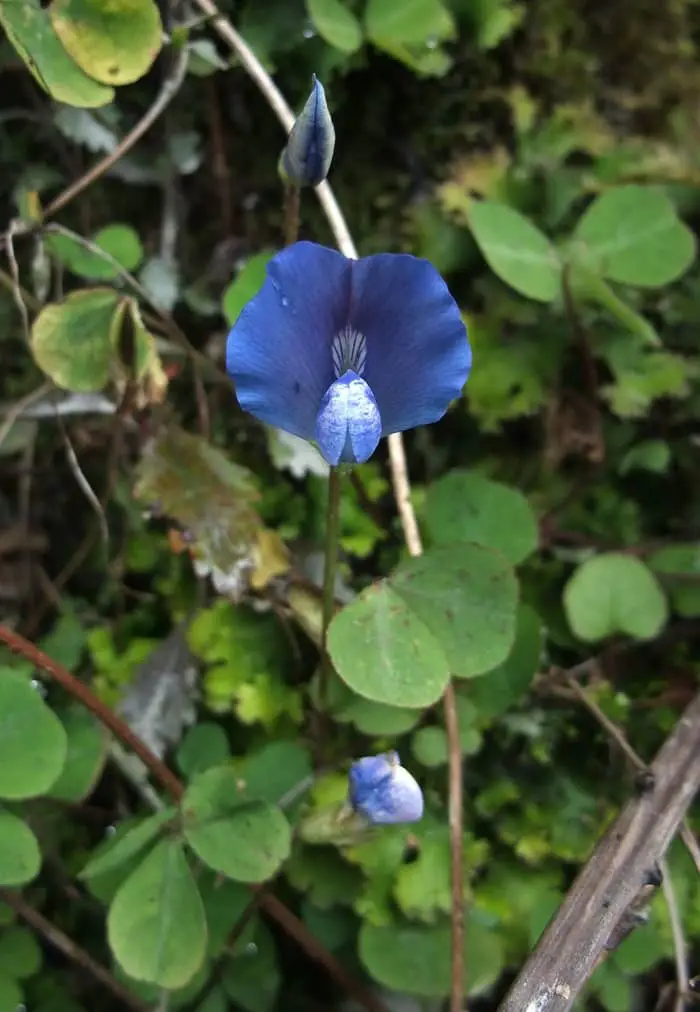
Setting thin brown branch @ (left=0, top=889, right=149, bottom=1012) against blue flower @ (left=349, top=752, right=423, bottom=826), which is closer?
blue flower @ (left=349, top=752, right=423, bottom=826)

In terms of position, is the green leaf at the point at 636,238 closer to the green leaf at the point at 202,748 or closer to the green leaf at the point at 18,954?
the green leaf at the point at 202,748

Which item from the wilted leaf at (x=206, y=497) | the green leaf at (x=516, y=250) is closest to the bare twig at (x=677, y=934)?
the wilted leaf at (x=206, y=497)

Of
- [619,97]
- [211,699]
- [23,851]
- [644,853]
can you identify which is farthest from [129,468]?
[619,97]

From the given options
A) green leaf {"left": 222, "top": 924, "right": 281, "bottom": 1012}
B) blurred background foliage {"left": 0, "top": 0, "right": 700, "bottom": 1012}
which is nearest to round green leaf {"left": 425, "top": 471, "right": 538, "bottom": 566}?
blurred background foliage {"left": 0, "top": 0, "right": 700, "bottom": 1012}

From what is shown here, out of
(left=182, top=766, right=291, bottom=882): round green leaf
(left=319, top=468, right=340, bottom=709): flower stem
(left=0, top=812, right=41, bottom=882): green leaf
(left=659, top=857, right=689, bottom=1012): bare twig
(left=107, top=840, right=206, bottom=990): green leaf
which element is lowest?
(left=659, top=857, right=689, bottom=1012): bare twig

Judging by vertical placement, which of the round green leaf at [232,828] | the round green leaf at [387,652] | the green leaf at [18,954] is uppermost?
the round green leaf at [387,652]

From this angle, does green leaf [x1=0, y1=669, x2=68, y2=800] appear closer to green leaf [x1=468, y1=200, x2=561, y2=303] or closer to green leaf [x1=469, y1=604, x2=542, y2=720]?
green leaf [x1=469, y1=604, x2=542, y2=720]

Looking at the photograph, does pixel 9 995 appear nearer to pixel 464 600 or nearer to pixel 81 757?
pixel 81 757

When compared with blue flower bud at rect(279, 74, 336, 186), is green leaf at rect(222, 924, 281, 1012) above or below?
below
